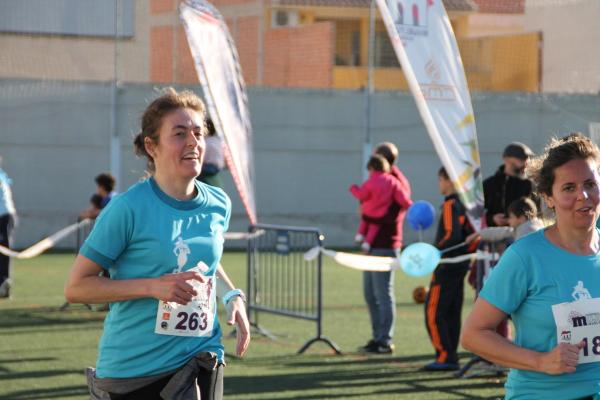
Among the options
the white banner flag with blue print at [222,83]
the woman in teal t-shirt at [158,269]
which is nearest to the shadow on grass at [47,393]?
the white banner flag with blue print at [222,83]

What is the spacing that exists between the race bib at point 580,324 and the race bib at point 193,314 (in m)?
1.39

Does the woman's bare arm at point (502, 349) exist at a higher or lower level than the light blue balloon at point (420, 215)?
higher

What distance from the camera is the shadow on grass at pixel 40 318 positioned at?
534 inches

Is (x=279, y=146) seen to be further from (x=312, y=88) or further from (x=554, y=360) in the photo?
(x=554, y=360)

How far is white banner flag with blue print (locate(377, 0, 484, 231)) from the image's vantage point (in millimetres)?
8266

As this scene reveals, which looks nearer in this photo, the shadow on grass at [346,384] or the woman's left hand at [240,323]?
the woman's left hand at [240,323]

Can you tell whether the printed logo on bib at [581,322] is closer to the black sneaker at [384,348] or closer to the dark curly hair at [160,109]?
the dark curly hair at [160,109]

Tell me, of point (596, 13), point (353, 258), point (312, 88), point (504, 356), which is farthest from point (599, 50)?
point (312, 88)

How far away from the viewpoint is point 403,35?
8.26 meters

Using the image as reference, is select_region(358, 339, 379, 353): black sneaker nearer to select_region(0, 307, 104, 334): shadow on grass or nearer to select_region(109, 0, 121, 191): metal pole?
select_region(0, 307, 104, 334): shadow on grass

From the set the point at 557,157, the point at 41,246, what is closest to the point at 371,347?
the point at 41,246

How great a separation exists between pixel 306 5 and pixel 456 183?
2367 cm

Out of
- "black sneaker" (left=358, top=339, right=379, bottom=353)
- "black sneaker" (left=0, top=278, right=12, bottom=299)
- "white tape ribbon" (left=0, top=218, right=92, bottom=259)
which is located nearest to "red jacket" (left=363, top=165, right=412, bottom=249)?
"black sneaker" (left=358, top=339, right=379, bottom=353)

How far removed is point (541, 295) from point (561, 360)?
0.98 ft
